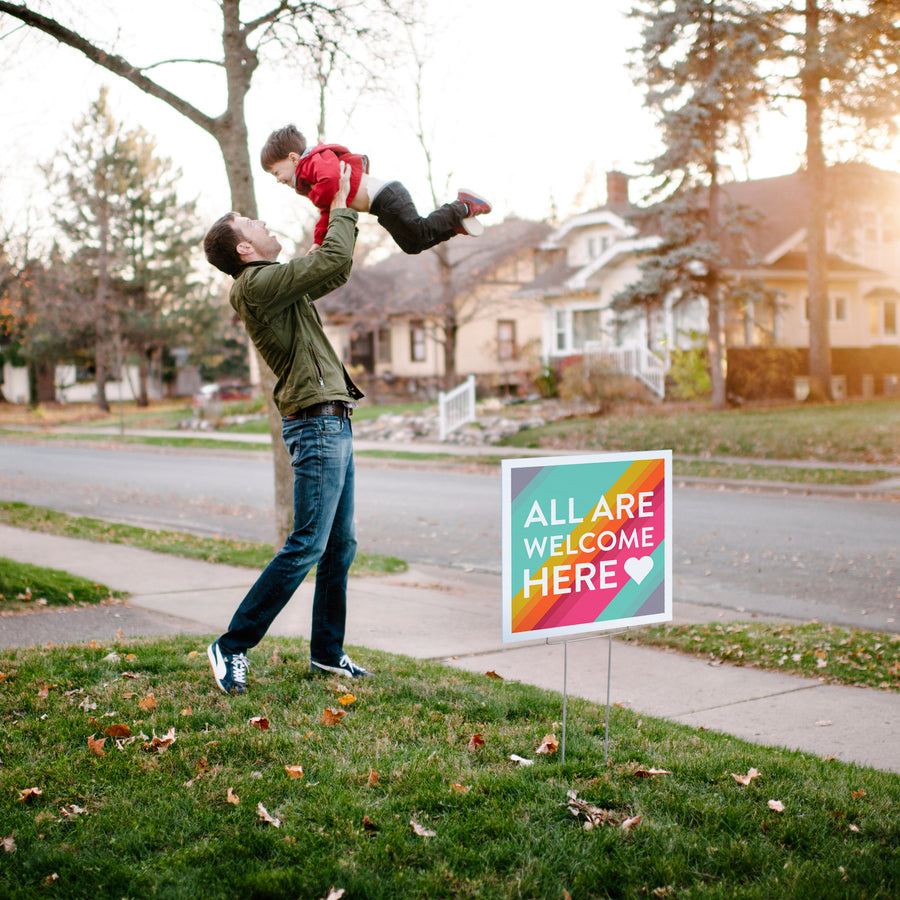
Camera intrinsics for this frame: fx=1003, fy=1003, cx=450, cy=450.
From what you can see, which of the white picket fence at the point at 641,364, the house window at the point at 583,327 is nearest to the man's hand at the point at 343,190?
the white picket fence at the point at 641,364

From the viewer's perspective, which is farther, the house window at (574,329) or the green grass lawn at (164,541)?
the house window at (574,329)

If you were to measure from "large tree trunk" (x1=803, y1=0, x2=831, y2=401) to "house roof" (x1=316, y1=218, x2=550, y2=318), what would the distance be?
374 inches

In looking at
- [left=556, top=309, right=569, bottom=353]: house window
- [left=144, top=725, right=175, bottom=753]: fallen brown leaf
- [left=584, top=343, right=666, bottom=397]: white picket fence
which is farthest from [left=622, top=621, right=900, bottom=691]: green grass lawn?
[left=556, top=309, right=569, bottom=353]: house window

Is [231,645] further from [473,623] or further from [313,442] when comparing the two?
[473,623]

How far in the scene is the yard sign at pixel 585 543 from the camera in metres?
3.63

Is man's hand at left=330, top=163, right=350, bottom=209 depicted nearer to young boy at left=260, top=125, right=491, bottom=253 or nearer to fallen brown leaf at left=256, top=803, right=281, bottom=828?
young boy at left=260, top=125, right=491, bottom=253

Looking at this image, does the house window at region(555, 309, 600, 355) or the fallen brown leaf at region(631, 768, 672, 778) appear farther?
the house window at region(555, 309, 600, 355)

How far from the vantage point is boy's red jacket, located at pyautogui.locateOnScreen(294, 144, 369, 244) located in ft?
13.8

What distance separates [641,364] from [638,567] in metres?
27.3

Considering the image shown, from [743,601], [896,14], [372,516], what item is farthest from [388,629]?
[896,14]

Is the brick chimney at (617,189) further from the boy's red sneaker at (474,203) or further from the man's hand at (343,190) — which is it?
the man's hand at (343,190)

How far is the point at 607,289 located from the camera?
117 ft

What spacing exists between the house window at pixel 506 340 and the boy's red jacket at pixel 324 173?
38.9 metres

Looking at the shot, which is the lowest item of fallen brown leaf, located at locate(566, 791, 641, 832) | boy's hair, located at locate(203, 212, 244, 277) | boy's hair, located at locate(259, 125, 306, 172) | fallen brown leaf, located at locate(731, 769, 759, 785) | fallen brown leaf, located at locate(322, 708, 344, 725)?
fallen brown leaf, located at locate(731, 769, 759, 785)
